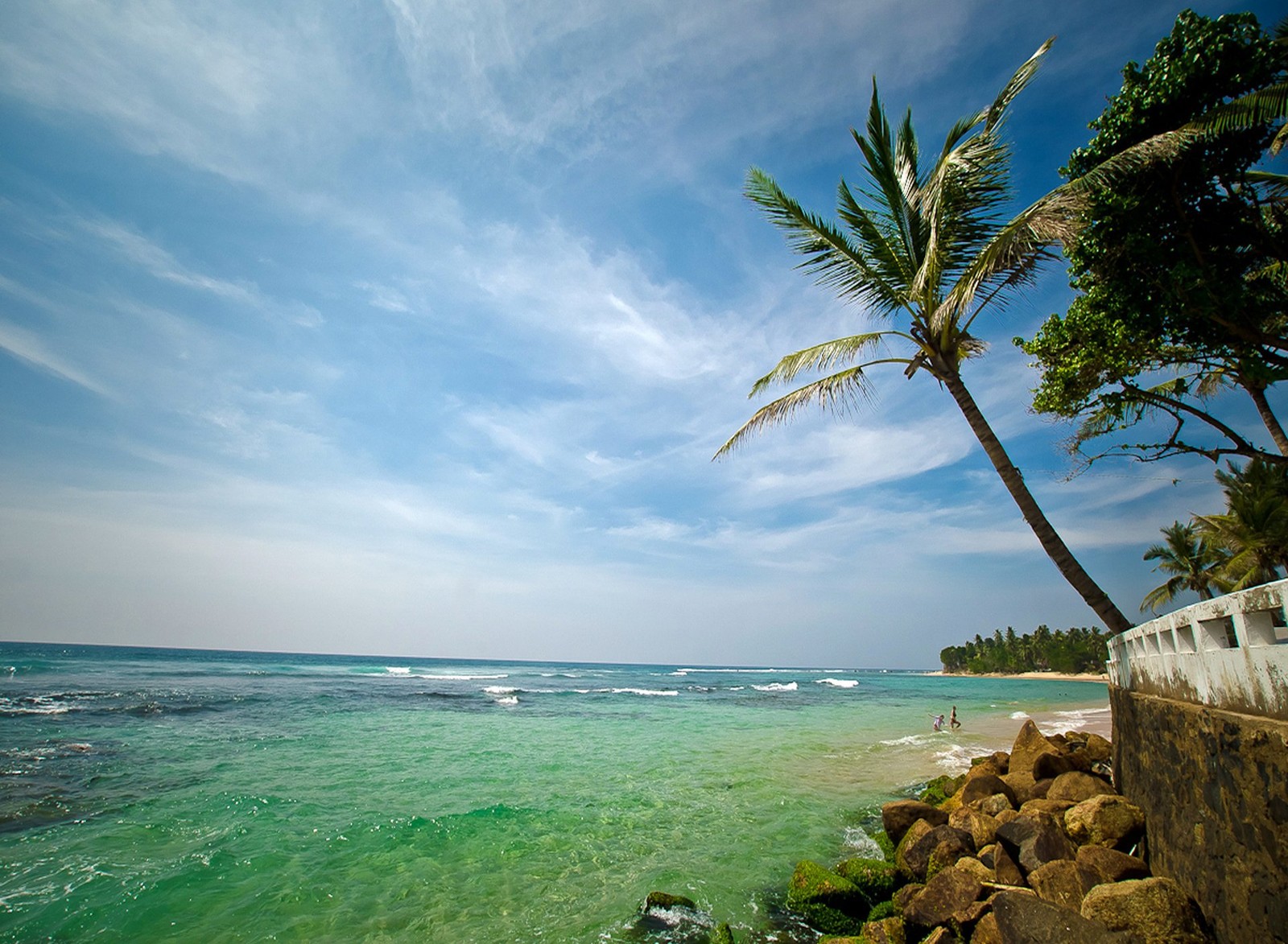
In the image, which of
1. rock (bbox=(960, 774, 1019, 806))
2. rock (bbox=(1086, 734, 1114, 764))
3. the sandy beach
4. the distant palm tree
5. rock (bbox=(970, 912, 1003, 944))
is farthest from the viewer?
the sandy beach

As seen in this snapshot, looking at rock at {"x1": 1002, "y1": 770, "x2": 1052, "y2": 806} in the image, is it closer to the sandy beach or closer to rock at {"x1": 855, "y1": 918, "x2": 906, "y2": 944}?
rock at {"x1": 855, "y1": 918, "x2": 906, "y2": 944}

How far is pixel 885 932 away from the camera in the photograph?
193 inches

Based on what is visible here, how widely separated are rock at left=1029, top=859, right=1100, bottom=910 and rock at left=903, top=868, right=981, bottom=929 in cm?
48

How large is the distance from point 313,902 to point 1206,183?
45.9 ft

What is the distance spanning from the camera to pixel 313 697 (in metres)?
28.8

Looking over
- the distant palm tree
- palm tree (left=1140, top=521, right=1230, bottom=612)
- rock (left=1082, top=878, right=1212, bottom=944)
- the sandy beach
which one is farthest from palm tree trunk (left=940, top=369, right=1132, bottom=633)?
the sandy beach

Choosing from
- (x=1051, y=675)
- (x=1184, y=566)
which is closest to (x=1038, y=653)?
(x=1051, y=675)

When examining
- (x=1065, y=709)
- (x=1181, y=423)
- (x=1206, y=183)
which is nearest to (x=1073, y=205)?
(x=1206, y=183)

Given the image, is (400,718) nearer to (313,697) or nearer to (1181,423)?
(313,697)

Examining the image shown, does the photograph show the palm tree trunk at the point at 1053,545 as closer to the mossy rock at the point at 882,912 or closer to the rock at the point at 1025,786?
the rock at the point at 1025,786

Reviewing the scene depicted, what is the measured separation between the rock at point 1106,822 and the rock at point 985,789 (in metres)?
1.88

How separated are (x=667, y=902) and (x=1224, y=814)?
4881 millimetres

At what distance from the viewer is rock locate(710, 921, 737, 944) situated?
5168mm

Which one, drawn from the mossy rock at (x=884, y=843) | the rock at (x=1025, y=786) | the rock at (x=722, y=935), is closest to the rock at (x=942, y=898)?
the rock at (x=722, y=935)
